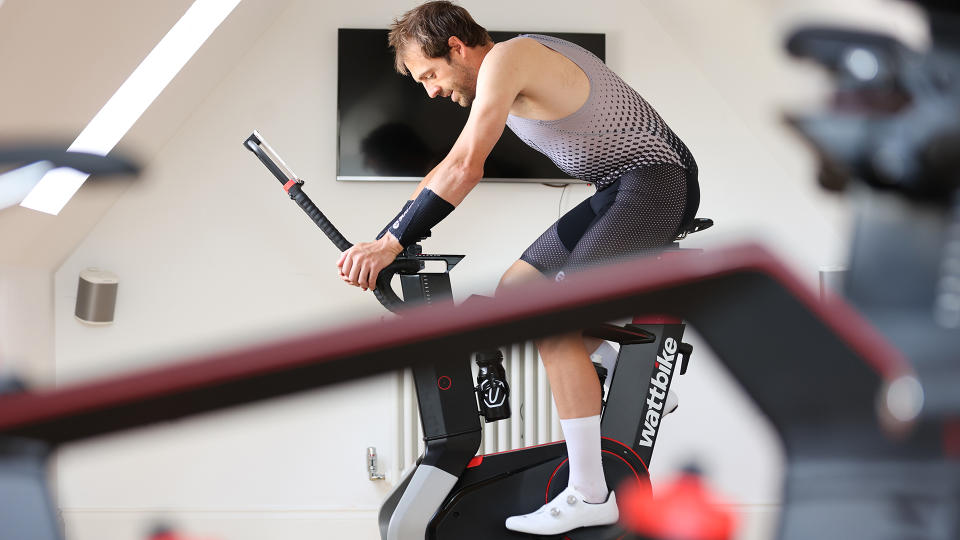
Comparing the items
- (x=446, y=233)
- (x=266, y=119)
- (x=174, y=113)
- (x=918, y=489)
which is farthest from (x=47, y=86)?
(x=918, y=489)

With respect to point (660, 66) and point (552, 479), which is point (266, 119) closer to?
point (660, 66)

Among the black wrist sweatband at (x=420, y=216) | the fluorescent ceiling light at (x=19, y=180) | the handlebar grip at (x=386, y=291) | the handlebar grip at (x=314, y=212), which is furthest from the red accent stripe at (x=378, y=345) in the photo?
the handlebar grip at (x=314, y=212)

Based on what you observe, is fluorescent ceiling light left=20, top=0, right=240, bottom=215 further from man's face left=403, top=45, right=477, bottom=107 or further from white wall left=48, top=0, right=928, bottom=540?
man's face left=403, top=45, right=477, bottom=107

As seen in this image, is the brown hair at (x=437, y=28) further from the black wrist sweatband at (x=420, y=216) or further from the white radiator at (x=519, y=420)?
the white radiator at (x=519, y=420)

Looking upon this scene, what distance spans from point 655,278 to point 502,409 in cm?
178

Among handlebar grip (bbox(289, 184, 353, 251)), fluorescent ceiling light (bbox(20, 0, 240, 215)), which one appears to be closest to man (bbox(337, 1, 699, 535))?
handlebar grip (bbox(289, 184, 353, 251))

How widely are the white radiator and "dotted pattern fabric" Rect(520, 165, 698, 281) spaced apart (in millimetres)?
1172

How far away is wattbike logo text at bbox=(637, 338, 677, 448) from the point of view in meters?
2.08

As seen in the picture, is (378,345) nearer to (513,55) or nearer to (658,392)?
(513,55)

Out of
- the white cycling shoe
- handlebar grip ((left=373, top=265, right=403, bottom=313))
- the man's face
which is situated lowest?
the white cycling shoe

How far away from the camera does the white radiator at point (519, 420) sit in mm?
2971

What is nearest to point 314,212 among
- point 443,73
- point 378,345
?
point 443,73

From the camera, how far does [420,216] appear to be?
59.0 inches

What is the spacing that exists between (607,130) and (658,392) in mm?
707
